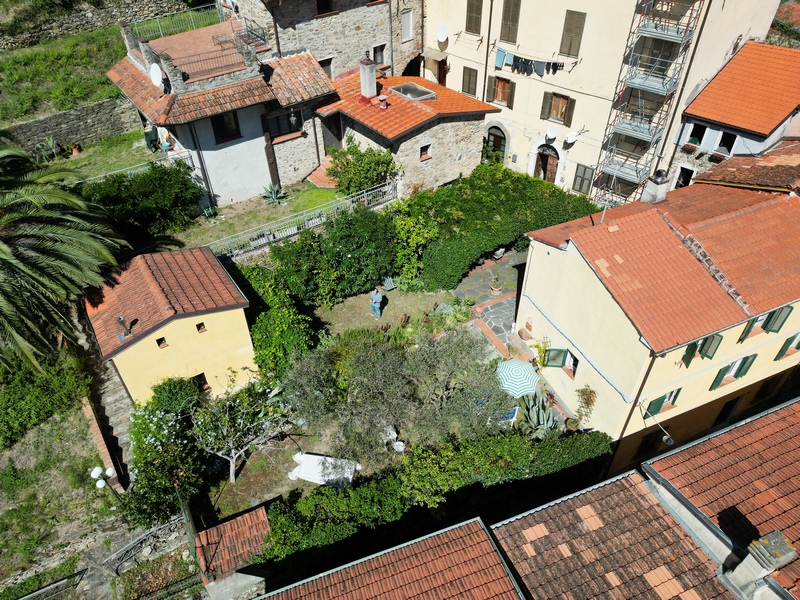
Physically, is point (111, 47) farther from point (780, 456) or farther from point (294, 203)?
point (780, 456)

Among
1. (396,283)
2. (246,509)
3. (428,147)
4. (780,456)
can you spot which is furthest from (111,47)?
(780,456)

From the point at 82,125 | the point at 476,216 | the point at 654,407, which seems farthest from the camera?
the point at 82,125

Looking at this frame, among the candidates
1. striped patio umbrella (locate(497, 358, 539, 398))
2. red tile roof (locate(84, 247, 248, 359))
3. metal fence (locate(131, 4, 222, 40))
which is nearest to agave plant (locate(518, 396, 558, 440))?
striped patio umbrella (locate(497, 358, 539, 398))

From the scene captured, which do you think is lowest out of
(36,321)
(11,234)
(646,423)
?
(646,423)

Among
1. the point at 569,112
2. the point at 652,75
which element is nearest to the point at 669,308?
the point at 652,75

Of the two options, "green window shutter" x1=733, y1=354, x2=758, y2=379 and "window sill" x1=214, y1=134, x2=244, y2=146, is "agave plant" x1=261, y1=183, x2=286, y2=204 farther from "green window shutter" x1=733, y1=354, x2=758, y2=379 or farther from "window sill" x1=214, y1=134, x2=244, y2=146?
"green window shutter" x1=733, y1=354, x2=758, y2=379

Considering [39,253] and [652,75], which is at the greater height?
[652,75]

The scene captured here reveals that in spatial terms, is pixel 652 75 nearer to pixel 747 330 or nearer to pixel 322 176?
pixel 747 330
